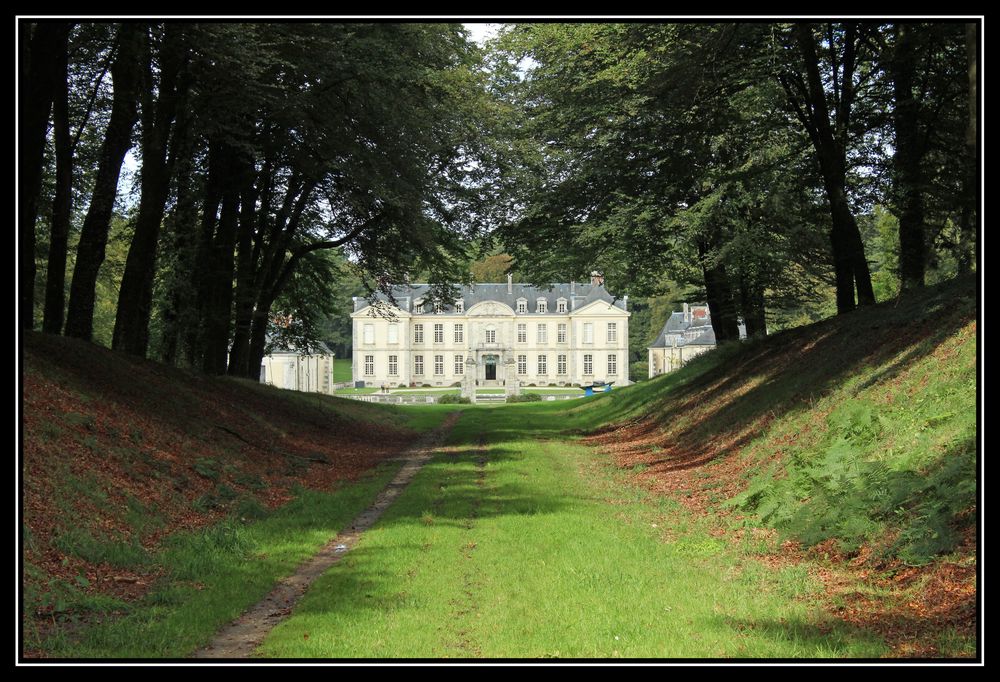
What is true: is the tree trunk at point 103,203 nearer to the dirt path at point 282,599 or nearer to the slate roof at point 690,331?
the dirt path at point 282,599

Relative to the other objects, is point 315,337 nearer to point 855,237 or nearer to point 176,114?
point 176,114

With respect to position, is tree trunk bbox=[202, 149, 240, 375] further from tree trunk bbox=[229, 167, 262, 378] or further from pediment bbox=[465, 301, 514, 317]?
pediment bbox=[465, 301, 514, 317]

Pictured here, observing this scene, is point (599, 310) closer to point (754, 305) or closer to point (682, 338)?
point (682, 338)

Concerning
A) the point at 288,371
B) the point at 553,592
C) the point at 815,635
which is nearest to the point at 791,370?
the point at 553,592

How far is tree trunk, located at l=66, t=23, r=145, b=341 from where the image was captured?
14.8 metres

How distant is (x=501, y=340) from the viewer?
75062mm

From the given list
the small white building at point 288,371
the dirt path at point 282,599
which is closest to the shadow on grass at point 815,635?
the dirt path at point 282,599

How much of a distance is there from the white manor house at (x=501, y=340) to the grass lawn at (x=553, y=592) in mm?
63849

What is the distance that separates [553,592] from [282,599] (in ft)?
6.46

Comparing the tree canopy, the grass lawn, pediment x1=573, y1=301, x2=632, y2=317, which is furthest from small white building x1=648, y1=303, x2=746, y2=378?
the grass lawn

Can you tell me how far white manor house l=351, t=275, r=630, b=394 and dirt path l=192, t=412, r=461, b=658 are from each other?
62855 millimetres

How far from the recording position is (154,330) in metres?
29.0

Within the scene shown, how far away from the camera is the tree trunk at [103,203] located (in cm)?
1475

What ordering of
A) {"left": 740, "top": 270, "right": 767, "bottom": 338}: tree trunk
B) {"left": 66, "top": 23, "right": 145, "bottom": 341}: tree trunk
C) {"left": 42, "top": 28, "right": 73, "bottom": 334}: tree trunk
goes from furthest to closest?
{"left": 740, "top": 270, "right": 767, "bottom": 338}: tree trunk
{"left": 42, "top": 28, "right": 73, "bottom": 334}: tree trunk
{"left": 66, "top": 23, "right": 145, "bottom": 341}: tree trunk
